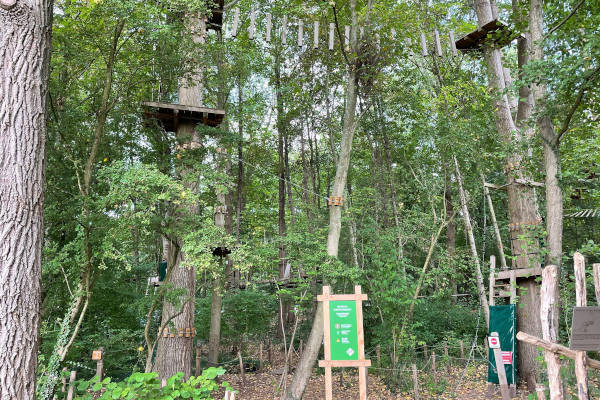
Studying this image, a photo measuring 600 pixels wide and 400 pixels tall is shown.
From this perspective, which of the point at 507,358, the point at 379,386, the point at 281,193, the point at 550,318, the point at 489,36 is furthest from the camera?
the point at 281,193

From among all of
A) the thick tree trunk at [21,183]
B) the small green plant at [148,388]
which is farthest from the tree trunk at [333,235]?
the thick tree trunk at [21,183]

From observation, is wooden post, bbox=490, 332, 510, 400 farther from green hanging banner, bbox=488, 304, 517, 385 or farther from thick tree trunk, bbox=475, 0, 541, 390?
thick tree trunk, bbox=475, 0, 541, 390

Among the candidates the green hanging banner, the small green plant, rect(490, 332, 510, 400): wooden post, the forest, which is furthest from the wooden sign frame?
the green hanging banner

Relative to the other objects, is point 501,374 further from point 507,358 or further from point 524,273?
point 524,273

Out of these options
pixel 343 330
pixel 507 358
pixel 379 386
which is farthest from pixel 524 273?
pixel 379 386

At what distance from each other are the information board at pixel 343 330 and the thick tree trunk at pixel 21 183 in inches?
132

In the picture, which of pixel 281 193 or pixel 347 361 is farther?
pixel 281 193

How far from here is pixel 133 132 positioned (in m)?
6.80

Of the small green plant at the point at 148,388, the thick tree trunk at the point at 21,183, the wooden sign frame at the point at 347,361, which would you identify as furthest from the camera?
the wooden sign frame at the point at 347,361

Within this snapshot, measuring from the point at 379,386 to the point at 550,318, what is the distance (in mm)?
5097

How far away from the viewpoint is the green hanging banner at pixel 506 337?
6844mm

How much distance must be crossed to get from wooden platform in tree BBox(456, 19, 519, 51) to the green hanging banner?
468cm

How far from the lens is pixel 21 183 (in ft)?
9.23

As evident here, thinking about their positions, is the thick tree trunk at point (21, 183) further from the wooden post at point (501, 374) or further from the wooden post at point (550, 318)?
the wooden post at point (501, 374)
